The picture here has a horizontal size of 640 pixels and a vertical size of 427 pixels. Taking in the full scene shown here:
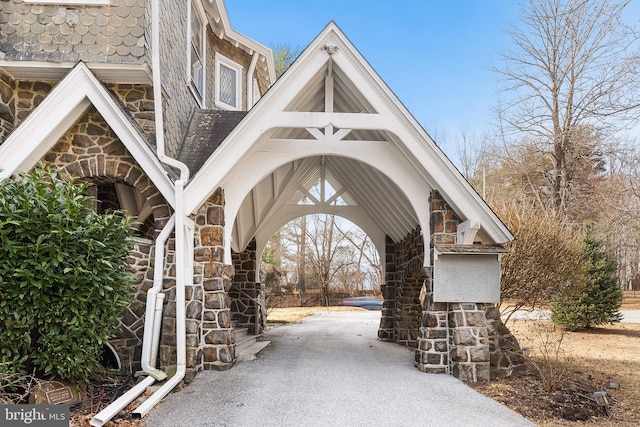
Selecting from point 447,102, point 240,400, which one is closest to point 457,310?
point 240,400

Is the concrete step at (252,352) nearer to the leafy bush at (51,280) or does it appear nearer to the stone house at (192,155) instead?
the stone house at (192,155)

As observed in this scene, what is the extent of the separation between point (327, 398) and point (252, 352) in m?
2.90

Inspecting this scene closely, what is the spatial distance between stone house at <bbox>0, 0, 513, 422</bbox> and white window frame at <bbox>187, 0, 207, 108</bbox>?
1212 mm

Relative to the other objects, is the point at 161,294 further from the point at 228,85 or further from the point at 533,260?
the point at 533,260

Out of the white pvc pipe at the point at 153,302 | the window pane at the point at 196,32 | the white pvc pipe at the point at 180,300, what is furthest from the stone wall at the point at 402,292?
the window pane at the point at 196,32

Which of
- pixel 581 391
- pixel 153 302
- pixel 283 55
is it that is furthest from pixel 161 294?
pixel 283 55

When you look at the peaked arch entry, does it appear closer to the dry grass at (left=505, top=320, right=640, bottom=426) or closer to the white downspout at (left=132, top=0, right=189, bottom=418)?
the white downspout at (left=132, top=0, right=189, bottom=418)

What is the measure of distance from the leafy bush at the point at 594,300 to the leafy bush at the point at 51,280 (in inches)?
513

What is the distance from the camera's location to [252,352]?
816cm

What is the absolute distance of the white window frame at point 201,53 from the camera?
9.39 m

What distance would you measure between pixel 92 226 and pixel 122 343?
8.07 feet

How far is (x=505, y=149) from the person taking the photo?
1834cm

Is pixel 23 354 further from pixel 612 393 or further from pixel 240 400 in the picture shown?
pixel 612 393

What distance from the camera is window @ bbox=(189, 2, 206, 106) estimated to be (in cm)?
977
